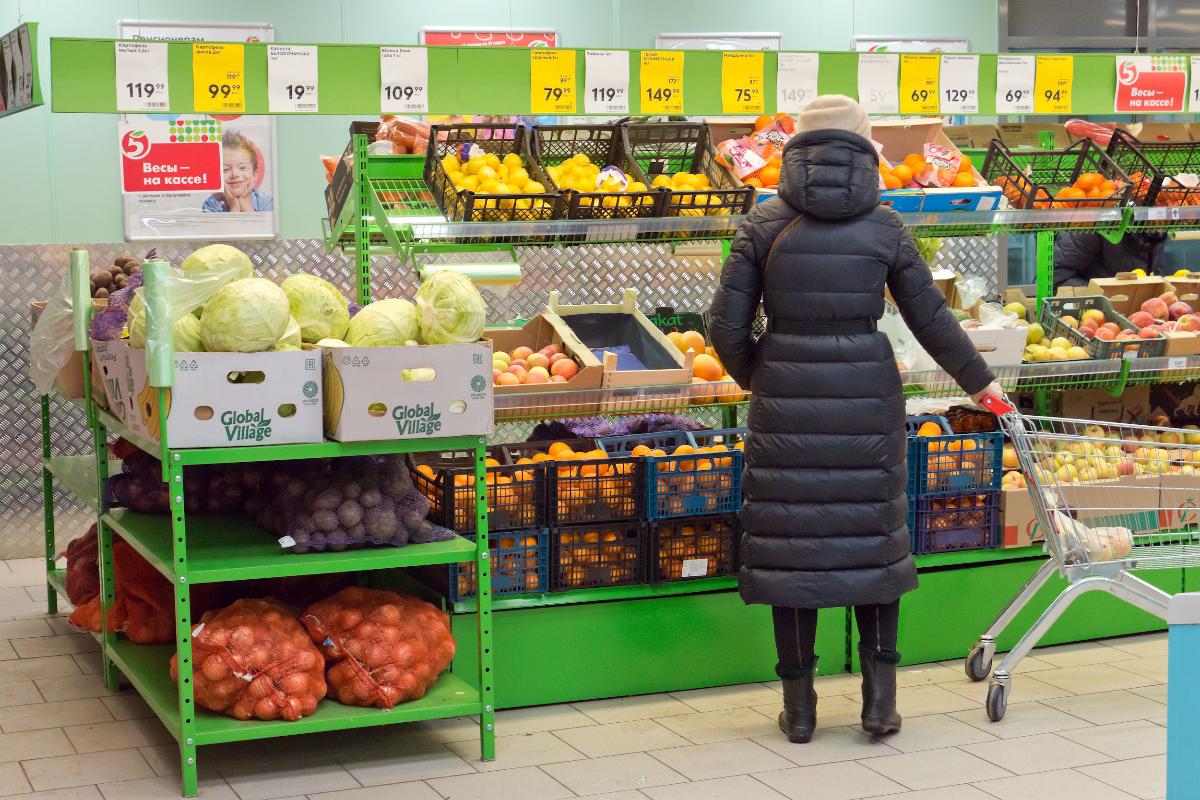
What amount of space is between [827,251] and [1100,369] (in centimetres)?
186

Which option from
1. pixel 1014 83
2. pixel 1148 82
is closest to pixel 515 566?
pixel 1014 83

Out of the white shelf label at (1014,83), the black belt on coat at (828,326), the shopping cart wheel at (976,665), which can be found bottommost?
the shopping cart wheel at (976,665)

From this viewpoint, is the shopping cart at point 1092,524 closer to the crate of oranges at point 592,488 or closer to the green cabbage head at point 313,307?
the crate of oranges at point 592,488

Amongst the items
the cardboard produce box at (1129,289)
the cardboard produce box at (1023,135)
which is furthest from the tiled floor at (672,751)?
the cardboard produce box at (1023,135)

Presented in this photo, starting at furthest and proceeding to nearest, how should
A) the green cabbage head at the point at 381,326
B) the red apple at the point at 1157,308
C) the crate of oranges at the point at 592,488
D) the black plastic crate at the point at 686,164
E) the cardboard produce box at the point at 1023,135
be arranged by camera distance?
the cardboard produce box at the point at 1023,135 < the red apple at the point at 1157,308 < the black plastic crate at the point at 686,164 < the crate of oranges at the point at 592,488 < the green cabbage head at the point at 381,326

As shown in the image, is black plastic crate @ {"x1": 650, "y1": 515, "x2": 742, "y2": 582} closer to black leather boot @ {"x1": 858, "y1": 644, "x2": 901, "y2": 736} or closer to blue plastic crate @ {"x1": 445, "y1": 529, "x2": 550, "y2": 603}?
blue plastic crate @ {"x1": 445, "y1": 529, "x2": 550, "y2": 603}

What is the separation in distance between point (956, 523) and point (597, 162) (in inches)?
73.6

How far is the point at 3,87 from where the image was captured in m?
4.89

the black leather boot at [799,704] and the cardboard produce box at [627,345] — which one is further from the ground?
the cardboard produce box at [627,345]

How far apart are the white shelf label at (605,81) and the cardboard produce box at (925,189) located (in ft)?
3.33

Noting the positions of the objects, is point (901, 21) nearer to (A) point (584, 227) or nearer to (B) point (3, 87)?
(A) point (584, 227)

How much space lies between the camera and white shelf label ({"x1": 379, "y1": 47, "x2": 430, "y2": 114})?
16.5 feet

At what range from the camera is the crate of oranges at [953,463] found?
5.15 m

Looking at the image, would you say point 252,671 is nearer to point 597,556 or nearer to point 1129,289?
point 597,556
